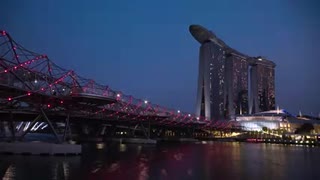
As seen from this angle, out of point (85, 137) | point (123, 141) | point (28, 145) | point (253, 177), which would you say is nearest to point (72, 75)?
point (28, 145)

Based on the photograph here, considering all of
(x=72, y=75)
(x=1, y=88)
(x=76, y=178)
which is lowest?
(x=76, y=178)

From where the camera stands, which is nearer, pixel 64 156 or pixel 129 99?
pixel 64 156

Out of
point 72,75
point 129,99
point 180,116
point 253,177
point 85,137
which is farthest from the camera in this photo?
point 180,116

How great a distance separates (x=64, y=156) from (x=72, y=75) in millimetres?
18442

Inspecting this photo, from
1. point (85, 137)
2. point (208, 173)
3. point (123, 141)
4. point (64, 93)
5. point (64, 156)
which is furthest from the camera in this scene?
point (85, 137)

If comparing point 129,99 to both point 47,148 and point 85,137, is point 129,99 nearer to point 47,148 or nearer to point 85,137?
point 85,137

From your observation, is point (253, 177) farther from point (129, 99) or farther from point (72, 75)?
point (129, 99)

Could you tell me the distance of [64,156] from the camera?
57.0 metres

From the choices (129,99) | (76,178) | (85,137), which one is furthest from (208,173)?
(85,137)

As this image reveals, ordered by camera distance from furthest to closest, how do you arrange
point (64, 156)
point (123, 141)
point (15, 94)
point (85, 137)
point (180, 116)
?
point (180, 116), point (85, 137), point (123, 141), point (64, 156), point (15, 94)

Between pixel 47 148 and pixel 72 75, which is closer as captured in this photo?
pixel 47 148

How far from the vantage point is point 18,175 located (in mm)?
34438

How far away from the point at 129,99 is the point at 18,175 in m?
85.2

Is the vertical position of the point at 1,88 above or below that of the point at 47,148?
above
